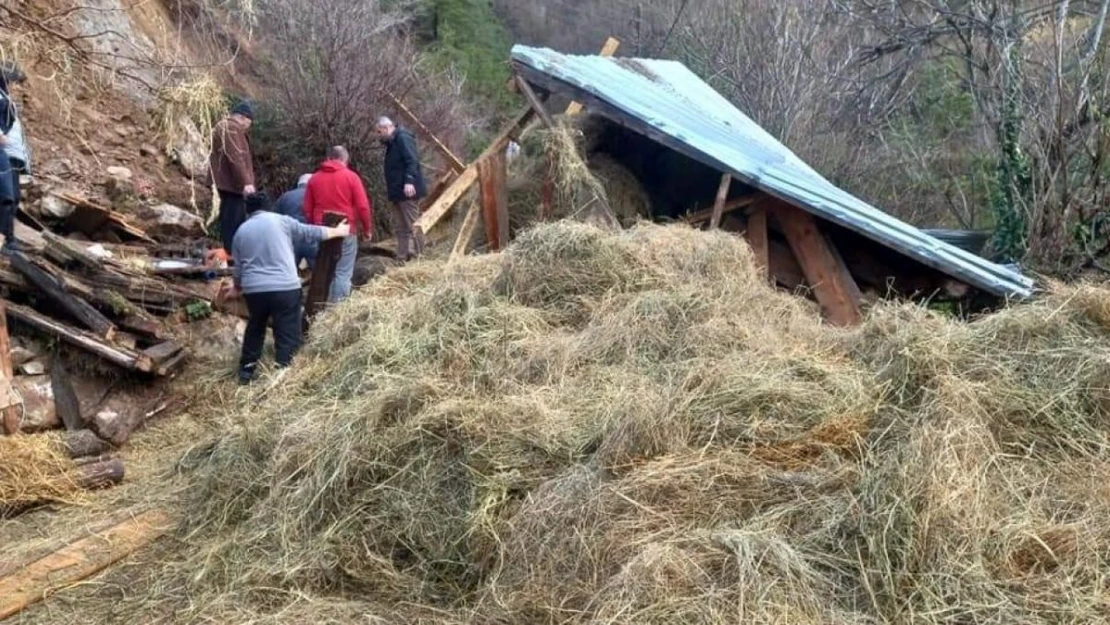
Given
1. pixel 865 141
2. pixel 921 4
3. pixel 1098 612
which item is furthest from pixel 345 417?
pixel 865 141

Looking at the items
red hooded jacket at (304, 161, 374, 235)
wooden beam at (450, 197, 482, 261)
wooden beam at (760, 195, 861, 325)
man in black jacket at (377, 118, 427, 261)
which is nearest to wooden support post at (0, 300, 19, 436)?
red hooded jacket at (304, 161, 374, 235)

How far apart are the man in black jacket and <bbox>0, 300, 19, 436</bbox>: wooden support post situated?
12.9 feet

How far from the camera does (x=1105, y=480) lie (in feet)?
11.5

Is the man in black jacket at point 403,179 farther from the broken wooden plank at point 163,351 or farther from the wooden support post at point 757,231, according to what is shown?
the wooden support post at point 757,231

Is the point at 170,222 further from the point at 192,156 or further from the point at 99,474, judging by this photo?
the point at 99,474

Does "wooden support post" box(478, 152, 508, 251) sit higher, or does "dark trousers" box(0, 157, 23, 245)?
"dark trousers" box(0, 157, 23, 245)

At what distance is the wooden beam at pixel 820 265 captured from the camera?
7.49 metres

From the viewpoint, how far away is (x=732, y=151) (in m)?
8.02

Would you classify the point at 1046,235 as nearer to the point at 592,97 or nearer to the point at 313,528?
the point at 592,97

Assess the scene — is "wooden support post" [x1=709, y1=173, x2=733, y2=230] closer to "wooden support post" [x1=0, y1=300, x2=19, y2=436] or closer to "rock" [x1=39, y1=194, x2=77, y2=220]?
"wooden support post" [x1=0, y1=300, x2=19, y2=436]

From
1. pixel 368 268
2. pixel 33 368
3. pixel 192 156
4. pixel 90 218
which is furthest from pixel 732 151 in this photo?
pixel 192 156

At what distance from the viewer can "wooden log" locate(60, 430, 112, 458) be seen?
5.85 meters

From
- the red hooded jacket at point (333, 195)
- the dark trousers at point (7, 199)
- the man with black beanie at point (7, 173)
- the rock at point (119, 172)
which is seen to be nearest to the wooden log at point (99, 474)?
the man with black beanie at point (7, 173)

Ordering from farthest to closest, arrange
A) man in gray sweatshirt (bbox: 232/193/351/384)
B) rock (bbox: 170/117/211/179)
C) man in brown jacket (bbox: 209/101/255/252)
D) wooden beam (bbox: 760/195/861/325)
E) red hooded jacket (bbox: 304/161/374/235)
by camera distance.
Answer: rock (bbox: 170/117/211/179)
man in brown jacket (bbox: 209/101/255/252)
red hooded jacket (bbox: 304/161/374/235)
wooden beam (bbox: 760/195/861/325)
man in gray sweatshirt (bbox: 232/193/351/384)
